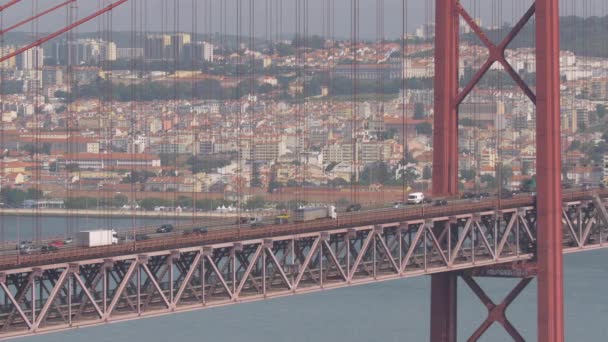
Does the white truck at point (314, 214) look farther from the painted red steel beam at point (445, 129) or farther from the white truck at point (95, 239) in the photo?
the white truck at point (95, 239)

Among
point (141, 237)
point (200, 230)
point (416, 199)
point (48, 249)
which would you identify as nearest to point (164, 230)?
point (200, 230)

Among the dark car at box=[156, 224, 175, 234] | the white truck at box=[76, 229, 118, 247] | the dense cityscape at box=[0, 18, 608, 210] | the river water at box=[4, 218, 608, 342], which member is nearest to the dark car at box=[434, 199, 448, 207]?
the dark car at box=[156, 224, 175, 234]

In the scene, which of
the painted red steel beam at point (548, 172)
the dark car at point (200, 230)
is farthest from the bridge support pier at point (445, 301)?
the dark car at point (200, 230)

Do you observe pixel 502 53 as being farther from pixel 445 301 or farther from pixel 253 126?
pixel 253 126

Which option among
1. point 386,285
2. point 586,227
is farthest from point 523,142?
point 586,227

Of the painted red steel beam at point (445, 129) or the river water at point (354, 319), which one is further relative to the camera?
the river water at point (354, 319)

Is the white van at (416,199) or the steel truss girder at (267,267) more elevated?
the white van at (416,199)

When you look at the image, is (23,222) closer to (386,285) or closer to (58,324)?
(386,285)
